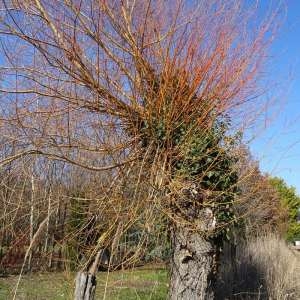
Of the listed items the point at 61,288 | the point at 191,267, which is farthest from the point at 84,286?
the point at 61,288

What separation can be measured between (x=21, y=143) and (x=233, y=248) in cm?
563

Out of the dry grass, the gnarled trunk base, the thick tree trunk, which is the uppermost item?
the dry grass

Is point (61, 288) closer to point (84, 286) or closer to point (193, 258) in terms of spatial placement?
point (84, 286)

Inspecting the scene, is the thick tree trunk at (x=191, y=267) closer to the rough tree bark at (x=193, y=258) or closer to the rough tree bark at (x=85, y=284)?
the rough tree bark at (x=193, y=258)

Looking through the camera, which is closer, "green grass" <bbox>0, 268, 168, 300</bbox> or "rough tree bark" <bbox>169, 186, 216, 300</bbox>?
"rough tree bark" <bbox>169, 186, 216, 300</bbox>

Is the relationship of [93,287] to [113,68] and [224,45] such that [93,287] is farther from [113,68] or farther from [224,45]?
[224,45]

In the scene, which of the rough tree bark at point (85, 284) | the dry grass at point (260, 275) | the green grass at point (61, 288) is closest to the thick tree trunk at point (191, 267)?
the rough tree bark at point (85, 284)

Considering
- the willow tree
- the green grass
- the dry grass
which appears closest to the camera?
the willow tree

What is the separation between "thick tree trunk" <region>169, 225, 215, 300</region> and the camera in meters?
4.22

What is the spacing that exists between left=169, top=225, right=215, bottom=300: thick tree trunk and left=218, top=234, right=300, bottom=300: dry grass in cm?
258

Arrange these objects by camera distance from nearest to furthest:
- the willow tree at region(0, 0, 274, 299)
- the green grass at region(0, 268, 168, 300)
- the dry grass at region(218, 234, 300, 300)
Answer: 1. the willow tree at region(0, 0, 274, 299)
2. the green grass at region(0, 268, 168, 300)
3. the dry grass at region(218, 234, 300, 300)

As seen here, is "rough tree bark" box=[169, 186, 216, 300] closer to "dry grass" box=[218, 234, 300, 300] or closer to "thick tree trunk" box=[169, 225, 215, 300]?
"thick tree trunk" box=[169, 225, 215, 300]

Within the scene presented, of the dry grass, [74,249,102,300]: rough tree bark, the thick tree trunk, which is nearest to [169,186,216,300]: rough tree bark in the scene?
the thick tree trunk

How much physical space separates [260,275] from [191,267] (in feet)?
15.3
